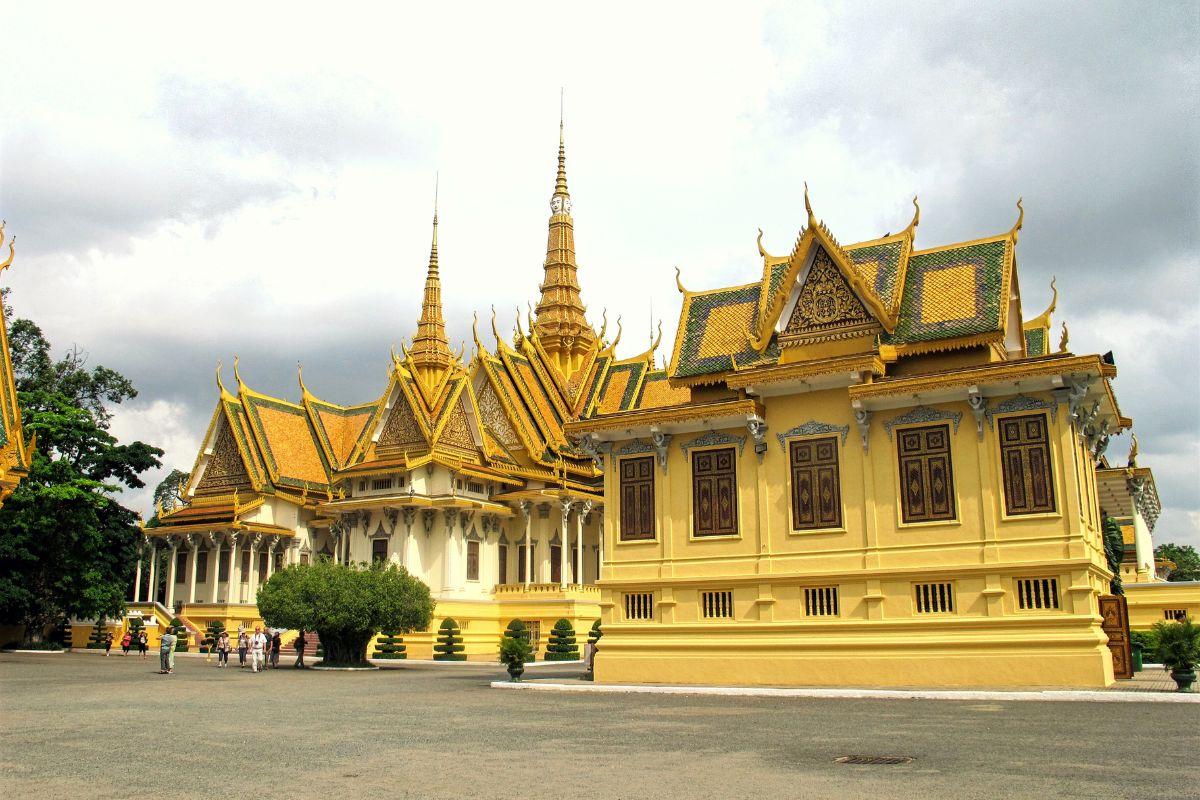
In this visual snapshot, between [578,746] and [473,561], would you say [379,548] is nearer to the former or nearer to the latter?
[473,561]

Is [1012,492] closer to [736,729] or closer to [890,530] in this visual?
[890,530]

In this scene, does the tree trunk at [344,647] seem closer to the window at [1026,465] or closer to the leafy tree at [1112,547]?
the window at [1026,465]

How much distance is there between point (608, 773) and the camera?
28.8 feet

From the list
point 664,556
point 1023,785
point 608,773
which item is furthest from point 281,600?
point 1023,785

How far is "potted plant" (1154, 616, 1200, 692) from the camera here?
16422 mm

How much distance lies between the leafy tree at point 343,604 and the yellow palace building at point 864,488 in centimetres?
916

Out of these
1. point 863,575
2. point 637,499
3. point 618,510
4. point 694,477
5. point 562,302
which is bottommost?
point 863,575

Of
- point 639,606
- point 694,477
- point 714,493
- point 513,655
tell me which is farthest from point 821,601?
point 513,655

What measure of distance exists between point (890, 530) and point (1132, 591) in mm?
13029

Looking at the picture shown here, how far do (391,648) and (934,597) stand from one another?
22575mm

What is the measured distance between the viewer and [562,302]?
53438 mm

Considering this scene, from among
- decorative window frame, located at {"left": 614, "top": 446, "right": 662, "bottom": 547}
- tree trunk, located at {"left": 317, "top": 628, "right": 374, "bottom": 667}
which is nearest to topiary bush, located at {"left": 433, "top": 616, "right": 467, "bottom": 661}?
tree trunk, located at {"left": 317, "top": 628, "right": 374, "bottom": 667}

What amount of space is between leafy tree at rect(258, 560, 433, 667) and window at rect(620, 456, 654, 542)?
966cm

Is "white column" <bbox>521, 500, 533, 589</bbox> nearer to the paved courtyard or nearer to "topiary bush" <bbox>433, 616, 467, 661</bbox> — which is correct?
"topiary bush" <bbox>433, 616, 467, 661</bbox>
